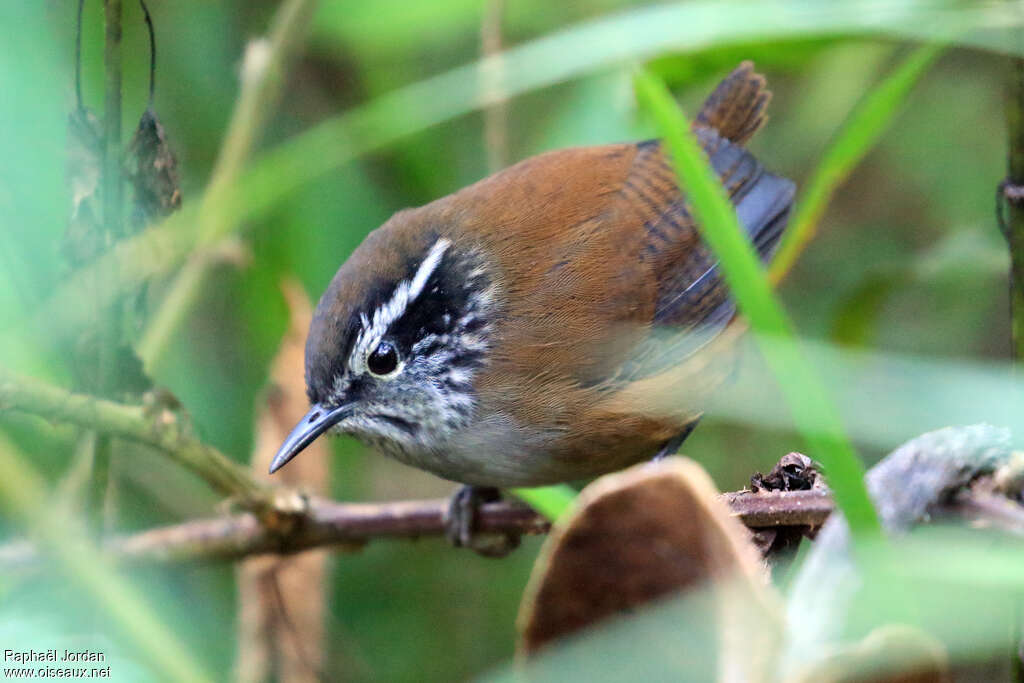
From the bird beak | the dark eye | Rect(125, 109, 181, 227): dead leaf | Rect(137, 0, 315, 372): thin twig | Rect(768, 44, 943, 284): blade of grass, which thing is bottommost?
the bird beak

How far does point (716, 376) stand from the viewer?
11.2 feet

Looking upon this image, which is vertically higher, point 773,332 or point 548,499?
point 548,499

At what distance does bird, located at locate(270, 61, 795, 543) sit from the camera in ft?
9.90

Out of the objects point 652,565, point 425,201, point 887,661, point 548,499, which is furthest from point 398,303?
point 887,661

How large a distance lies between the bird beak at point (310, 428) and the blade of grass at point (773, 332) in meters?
1.72

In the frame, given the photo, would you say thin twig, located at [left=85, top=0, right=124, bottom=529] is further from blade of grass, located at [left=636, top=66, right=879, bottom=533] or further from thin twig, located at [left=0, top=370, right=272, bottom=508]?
blade of grass, located at [left=636, top=66, right=879, bottom=533]

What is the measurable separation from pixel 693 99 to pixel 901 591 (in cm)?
446

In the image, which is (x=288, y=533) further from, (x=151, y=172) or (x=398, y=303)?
(x=151, y=172)

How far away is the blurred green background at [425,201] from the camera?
3.71m

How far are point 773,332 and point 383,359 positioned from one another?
195 centimetres

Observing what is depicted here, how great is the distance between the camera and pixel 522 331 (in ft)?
10.4

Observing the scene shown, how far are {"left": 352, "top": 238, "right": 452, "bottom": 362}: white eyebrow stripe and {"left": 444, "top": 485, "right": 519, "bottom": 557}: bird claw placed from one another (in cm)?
61

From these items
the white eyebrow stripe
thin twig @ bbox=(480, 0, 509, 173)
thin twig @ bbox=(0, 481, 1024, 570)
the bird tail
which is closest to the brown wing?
the white eyebrow stripe

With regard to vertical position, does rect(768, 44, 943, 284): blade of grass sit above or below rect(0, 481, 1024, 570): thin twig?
above
